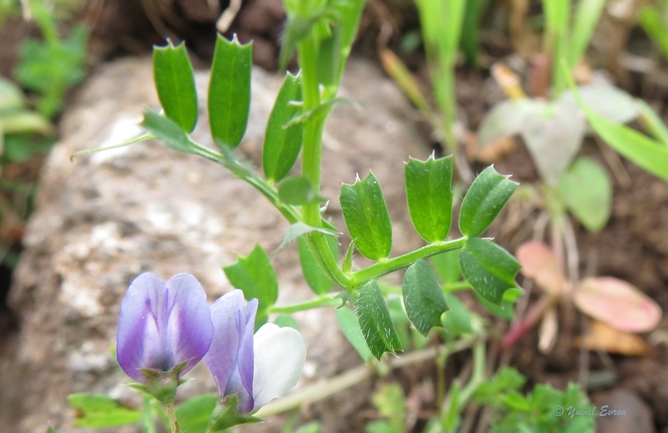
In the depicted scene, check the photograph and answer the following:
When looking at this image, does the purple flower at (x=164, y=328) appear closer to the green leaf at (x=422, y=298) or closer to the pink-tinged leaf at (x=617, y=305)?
the green leaf at (x=422, y=298)

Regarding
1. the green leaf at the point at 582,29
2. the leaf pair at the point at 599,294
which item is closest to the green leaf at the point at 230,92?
the leaf pair at the point at 599,294

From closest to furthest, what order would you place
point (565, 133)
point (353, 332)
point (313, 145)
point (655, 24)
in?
1. point (313, 145)
2. point (353, 332)
3. point (565, 133)
4. point (655, 24)

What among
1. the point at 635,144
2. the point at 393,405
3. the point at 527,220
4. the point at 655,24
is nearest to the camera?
the point at 393,405

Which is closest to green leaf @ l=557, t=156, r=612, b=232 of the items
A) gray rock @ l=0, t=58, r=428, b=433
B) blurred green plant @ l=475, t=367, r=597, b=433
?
gray rock @ l=0, t=58, r=428, b=433

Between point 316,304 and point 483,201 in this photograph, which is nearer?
point 483,201

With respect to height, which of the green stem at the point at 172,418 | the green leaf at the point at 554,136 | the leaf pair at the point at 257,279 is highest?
the green stem at the point at 172,418

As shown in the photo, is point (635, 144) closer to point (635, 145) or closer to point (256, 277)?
point (635, 145)

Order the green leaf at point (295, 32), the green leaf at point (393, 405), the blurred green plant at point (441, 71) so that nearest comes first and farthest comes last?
the green leaf at point (295, 32) < the green leaf at point (393, 405) < the blurred green plant at point (441, 71)

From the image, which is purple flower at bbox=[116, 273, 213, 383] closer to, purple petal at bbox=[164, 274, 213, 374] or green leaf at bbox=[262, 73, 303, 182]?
purple petal at bbox=[164, 274, 213, 374]

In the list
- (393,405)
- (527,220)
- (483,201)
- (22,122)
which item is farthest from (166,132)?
(22,122)
